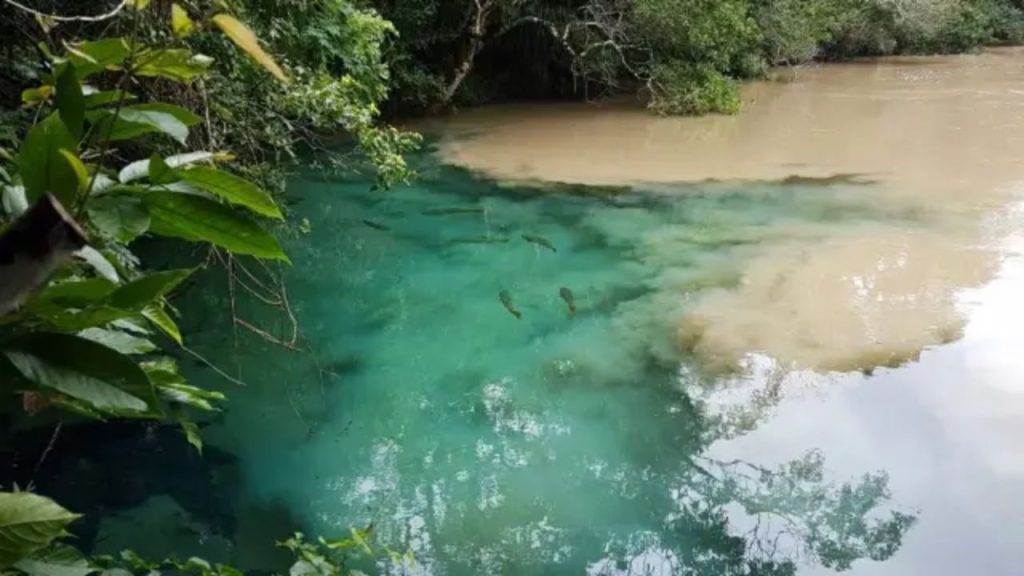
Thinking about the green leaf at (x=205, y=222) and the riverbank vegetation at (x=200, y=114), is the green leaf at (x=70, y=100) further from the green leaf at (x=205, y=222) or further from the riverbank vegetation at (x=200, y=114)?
the green leaf at (x=205, y=222)

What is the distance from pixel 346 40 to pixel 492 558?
4.39 meters

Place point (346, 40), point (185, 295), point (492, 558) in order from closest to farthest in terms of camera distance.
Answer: point (492, 558) < point (185, 295) < point (346, 40)

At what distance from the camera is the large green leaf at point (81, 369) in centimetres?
95

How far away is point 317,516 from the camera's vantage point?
11.1 ft

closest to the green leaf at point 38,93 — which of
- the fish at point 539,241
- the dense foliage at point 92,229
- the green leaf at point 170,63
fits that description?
the dense foliage at point 92,229

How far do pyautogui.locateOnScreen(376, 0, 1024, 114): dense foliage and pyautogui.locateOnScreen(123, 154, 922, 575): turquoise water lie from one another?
4704mm

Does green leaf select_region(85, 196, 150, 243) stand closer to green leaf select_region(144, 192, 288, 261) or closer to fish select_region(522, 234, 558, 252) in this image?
green leaf select_region(144, 192, 288, 261)

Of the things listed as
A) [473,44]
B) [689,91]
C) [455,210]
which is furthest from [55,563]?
[689,91]

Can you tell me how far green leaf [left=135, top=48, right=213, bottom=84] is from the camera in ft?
3.34

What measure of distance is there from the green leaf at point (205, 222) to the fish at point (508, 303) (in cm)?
423

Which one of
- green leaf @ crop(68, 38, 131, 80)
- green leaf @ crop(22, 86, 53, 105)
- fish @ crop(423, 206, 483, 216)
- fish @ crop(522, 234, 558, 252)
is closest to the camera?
green leaf @ crop(68, 38, 131, 80)

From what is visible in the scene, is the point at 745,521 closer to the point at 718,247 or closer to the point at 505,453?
the point at 505,453

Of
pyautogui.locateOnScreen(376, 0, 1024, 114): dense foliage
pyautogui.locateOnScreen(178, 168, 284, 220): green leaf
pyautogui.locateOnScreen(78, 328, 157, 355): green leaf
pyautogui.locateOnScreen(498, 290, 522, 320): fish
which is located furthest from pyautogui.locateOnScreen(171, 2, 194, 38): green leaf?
pyautogui.locateOnScreen(376, 0, 1024, 114): dense foliage

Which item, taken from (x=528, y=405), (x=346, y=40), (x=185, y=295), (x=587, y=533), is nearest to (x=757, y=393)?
(x=528, y=405)
